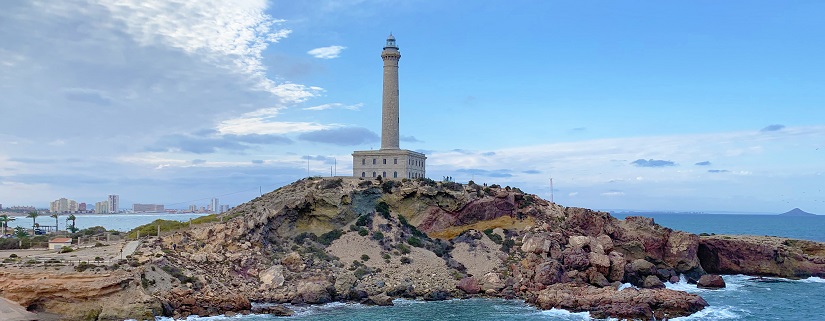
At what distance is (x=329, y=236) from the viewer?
6969 cm

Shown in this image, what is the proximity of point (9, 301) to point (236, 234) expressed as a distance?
20358 millimetres

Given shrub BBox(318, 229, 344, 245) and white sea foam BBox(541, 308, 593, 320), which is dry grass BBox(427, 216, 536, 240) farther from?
white sea foam BBox(541, 308, 593, 320)

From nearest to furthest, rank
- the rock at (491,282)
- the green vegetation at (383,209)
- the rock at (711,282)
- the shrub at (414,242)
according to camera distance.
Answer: the rock at (491,282) → the rock at (711,282) → the shrub at (414,242) → the green vegetation at (383,209)

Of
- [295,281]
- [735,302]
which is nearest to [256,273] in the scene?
[295,281]

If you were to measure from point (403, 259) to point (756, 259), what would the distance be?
40209mm

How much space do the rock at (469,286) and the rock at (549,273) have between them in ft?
17.3

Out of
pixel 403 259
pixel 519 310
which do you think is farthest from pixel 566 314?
pixel 403 259

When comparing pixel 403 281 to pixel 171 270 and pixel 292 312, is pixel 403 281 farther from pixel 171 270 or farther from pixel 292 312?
pixel 171 270

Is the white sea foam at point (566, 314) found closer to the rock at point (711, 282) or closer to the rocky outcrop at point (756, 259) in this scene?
the rock at point (711, 282)

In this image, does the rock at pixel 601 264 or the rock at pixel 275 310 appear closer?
the rock at pixel 275 310

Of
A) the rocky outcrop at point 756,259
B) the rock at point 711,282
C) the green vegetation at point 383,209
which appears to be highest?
the green vegetation at point 383,209

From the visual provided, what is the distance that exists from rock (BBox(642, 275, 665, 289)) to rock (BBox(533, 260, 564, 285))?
811 cm

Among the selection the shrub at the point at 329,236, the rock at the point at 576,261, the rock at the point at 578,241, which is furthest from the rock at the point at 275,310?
the rock at the point at 578,241

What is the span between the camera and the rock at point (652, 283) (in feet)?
200
